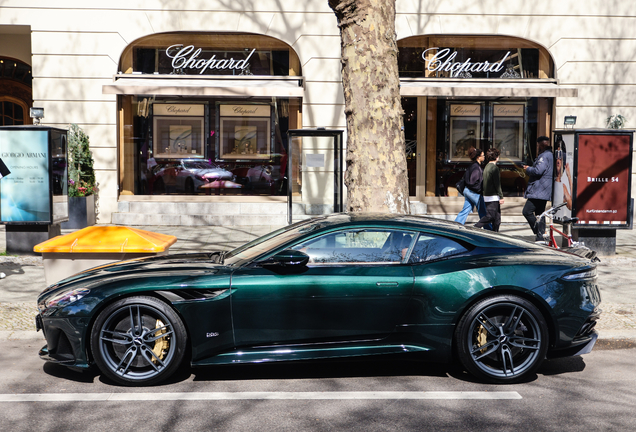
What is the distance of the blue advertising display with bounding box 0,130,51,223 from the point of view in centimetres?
1028

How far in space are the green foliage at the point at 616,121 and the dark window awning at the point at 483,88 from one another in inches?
40.1

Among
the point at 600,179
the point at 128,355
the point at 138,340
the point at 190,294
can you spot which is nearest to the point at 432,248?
the point at 190,294

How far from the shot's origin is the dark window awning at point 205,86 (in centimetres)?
1431

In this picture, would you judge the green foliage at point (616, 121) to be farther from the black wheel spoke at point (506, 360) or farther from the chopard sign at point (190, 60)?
the black wheel spoke at point (506, 360)

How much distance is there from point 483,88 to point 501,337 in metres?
10.8

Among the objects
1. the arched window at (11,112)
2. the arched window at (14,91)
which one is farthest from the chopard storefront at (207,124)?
the arched window at (11,112)

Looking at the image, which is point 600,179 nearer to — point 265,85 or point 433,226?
point 433,226

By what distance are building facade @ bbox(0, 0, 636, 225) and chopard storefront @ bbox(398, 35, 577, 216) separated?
0.09 feet

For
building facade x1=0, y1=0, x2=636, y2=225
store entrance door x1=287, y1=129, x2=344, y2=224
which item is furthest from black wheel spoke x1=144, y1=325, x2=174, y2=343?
building facade x1=0, y1=0, x2=636, y2=225

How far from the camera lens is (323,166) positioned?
36.8 feet

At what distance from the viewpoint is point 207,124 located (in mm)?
15008

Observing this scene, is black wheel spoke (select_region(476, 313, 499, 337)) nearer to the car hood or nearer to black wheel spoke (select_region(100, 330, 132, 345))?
the car hood

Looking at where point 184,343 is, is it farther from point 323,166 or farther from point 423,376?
point 323,166

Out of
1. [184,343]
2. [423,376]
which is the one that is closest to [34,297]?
[184,343]
